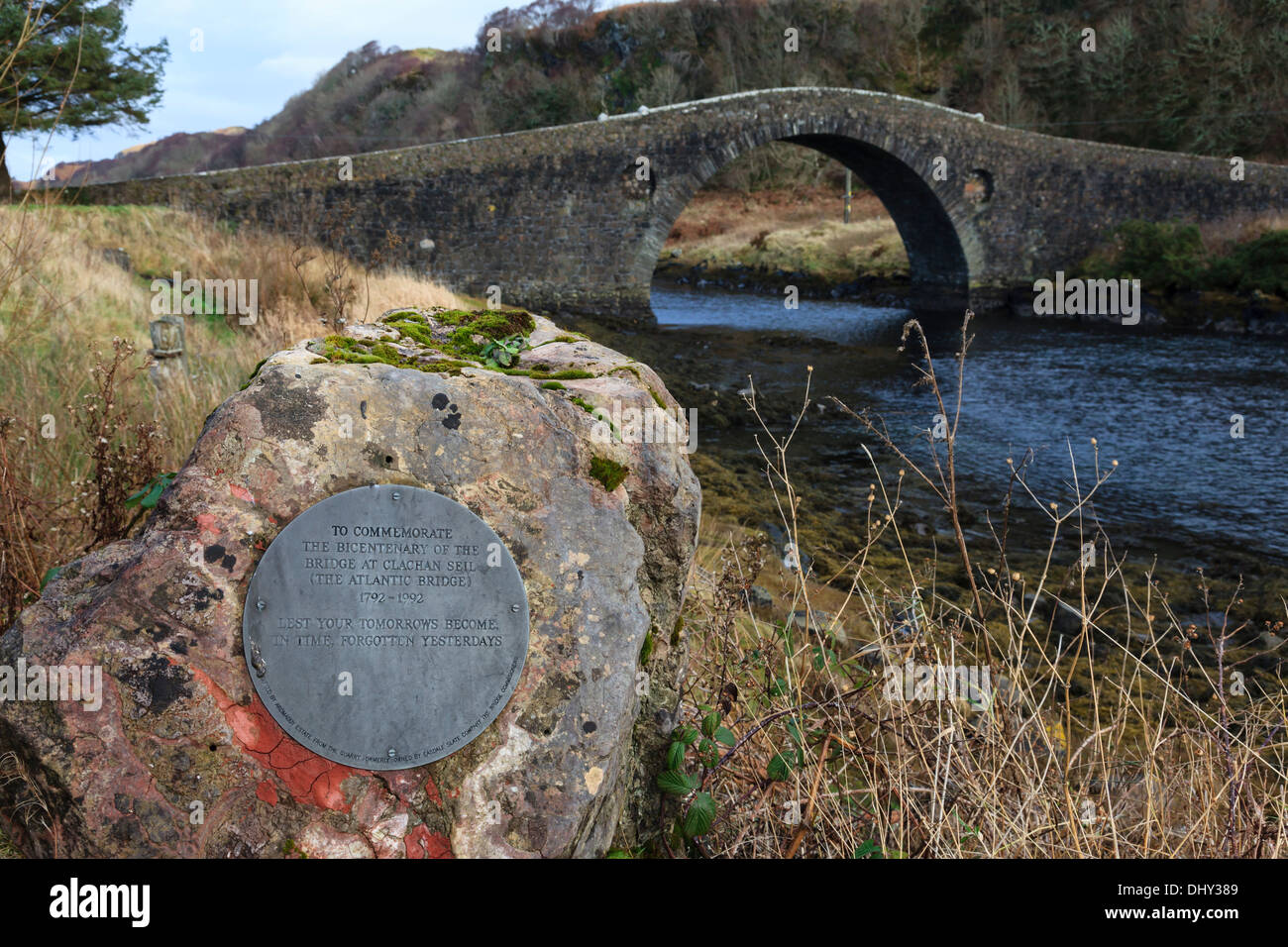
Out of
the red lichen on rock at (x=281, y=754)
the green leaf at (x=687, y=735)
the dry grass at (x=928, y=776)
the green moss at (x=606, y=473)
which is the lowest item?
the dry grass at (x=928, y=776)

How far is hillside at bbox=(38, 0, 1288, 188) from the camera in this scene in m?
33.4

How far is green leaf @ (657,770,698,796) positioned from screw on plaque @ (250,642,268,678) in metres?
1.11

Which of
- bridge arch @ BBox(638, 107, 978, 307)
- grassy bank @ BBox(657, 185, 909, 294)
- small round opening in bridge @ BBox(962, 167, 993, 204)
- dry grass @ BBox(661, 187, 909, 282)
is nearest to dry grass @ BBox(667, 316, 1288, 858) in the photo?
bridge arch @ BBox(638, 107, 978, 307)

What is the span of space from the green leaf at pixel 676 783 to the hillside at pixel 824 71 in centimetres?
3821

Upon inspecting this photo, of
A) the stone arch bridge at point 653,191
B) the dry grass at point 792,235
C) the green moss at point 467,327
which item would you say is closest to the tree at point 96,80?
the stone arch bridge at point 653,191

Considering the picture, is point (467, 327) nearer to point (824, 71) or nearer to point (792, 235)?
point (792, 235)

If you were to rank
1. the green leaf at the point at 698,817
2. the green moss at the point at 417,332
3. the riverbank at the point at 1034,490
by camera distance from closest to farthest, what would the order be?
the green leaf at the point at 698,817 < the green moss at the point at 417,332 < the riverbank at the point at 1034,490

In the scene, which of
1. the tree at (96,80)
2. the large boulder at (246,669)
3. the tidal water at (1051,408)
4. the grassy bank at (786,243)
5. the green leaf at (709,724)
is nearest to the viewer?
the large boulder at (246,669)

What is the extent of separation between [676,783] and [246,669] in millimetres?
1185

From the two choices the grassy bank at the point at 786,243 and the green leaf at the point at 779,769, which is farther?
the grassy bank at the point at 786,243

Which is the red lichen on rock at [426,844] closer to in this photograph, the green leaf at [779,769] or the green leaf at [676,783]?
the green leaf at [676,783]

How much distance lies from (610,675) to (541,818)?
387 millimetres

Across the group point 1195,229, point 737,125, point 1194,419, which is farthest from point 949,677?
point 1195,229

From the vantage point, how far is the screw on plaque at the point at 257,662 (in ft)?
7.06
